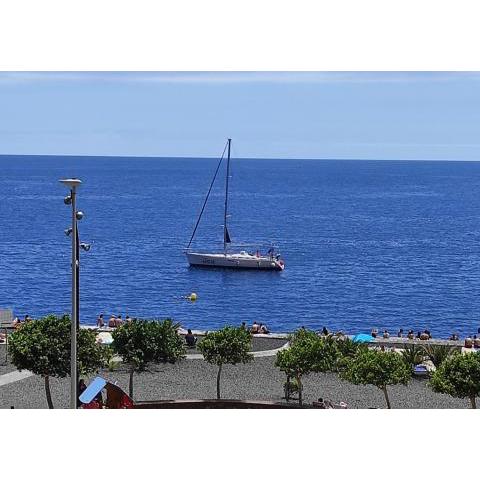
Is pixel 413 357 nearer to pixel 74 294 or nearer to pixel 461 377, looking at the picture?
pixel 461 377

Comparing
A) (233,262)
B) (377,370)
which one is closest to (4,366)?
(377,370)

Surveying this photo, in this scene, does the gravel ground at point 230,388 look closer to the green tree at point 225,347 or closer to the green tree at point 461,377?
the green tree at point 225,347

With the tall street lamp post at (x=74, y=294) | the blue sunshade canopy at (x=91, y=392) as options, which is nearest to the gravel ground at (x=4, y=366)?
the blue sunshade canopy at (x=91, y=392)

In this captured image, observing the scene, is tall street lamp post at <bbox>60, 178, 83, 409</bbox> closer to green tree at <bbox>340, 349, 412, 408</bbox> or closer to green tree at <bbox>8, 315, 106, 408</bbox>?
green tree at <bbox>8, 315, 106, 408</bbox>

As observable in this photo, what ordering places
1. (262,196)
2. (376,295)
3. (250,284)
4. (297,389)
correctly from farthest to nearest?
(262,196) → (250,284) → (376,295) → (297,389)

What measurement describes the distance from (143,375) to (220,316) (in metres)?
33.1

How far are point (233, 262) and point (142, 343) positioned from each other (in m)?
56.2

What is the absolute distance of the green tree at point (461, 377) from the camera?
20.2 meters

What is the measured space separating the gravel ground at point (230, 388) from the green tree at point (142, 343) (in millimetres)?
1581

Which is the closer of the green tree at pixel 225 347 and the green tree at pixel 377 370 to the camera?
the green tree at pixel 377 370
